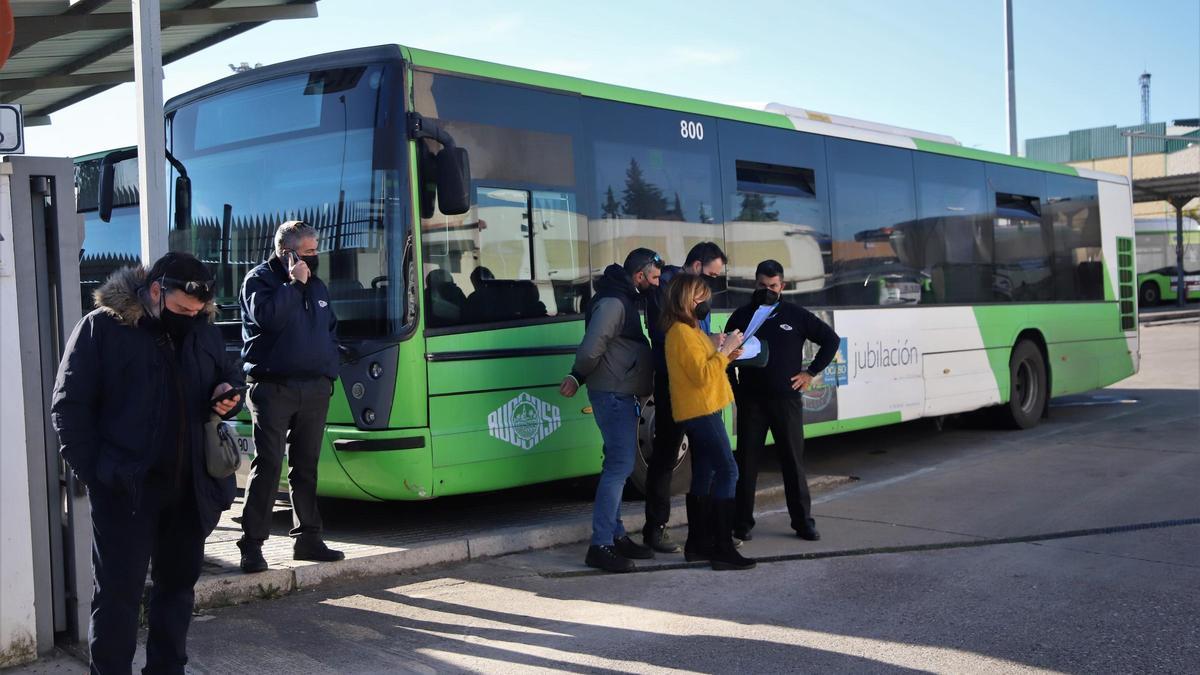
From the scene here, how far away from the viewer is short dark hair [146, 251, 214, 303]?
4.11 m

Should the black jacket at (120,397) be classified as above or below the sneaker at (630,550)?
above

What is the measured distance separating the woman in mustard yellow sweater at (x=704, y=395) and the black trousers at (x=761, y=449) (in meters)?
0.61

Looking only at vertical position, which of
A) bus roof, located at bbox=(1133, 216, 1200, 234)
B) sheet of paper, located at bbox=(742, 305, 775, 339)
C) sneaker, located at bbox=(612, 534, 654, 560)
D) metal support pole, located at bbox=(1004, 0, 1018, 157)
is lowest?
sneaker, located at bbox=(612, 534, 654, 560)

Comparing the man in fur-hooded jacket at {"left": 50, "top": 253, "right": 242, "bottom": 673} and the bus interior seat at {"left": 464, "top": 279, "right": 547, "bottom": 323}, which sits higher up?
the bus interior seat at {"left": 464, "top": 279, "right": 547, "bottom": 323}

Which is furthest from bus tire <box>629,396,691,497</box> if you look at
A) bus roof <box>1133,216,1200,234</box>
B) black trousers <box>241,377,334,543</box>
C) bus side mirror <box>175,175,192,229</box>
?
bus roof <box>1133,216,1200,234</box>

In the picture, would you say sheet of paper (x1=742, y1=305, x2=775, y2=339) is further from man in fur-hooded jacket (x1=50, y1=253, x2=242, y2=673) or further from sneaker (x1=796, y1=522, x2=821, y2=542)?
man in fur-hooded jacket (x1=50, y1=253, x2=242, y2=673)

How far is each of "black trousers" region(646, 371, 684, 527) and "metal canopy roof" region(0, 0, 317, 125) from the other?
570 cm

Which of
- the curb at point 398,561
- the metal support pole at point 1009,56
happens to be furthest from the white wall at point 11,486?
the metal support pole at point 1009,56

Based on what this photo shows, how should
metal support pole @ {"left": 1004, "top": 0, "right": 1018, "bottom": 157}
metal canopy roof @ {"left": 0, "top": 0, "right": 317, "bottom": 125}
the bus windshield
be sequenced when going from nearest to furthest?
1. the bus windshield
2. metal canopy roof @ {"left": 0, "top": 0, "right": 317, "bottom": 125}
3. metal support pole @ {"left": 1004, "top": 0, "right": 1018, "bottom": 157}

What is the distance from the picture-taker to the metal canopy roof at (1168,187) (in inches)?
1156

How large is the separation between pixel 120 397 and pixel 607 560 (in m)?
3.43

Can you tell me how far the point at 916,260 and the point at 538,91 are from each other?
518cm

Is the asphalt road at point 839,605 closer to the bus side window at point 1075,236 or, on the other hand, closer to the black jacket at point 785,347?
the black jacket at point 785,347

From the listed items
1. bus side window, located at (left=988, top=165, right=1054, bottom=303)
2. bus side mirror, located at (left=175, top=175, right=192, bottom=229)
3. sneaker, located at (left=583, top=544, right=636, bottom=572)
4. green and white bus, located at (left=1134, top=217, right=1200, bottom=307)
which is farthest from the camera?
green and white bus, located at (left=1134, top=217, right=1200, bottom=307)
